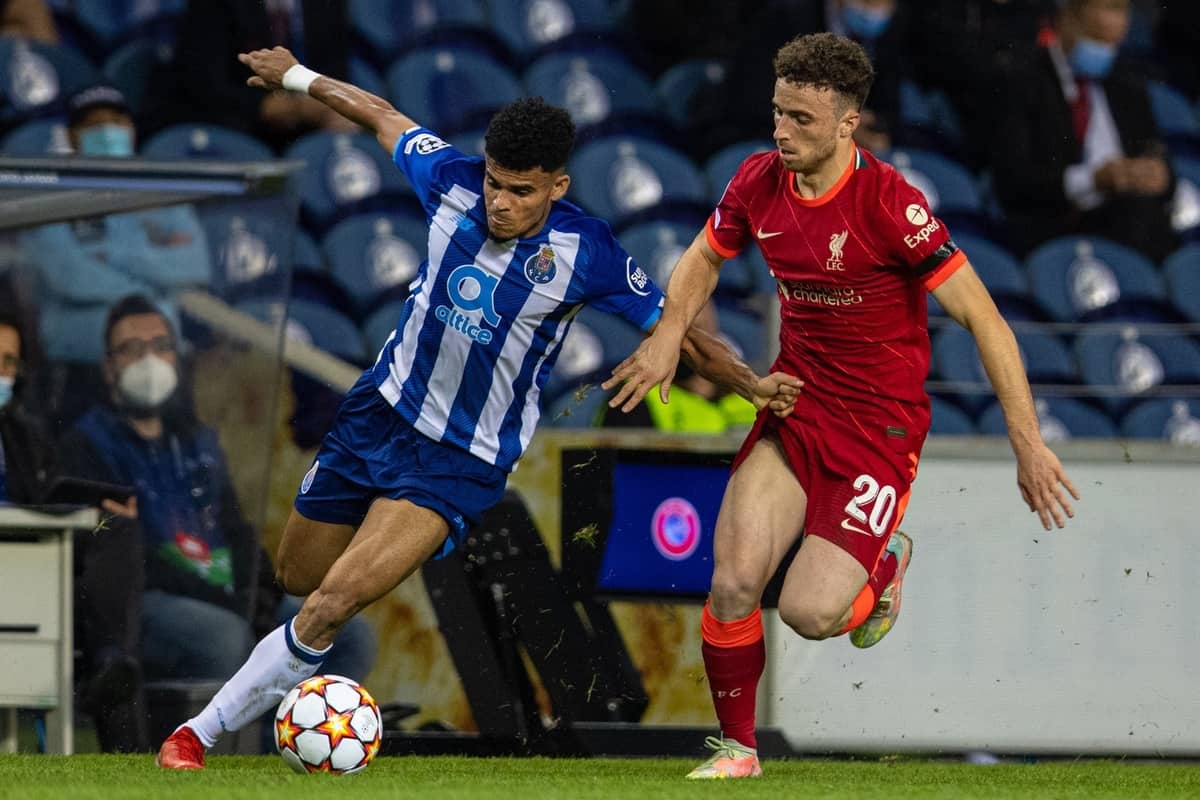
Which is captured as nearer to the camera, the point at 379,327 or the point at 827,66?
the point at 827,66

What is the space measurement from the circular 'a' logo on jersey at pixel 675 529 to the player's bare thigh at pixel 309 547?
1563mm

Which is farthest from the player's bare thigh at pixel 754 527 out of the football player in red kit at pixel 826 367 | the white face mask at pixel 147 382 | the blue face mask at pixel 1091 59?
the blue face mask at pixel 1091 59

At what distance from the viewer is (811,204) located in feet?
18.8

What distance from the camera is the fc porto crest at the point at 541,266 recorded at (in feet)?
19.3

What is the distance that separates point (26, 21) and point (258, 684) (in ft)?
19.8

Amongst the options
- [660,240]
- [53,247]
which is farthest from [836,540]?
[660,240]

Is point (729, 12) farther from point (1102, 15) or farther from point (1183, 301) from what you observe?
point (1183, 301)

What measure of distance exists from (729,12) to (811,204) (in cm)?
654

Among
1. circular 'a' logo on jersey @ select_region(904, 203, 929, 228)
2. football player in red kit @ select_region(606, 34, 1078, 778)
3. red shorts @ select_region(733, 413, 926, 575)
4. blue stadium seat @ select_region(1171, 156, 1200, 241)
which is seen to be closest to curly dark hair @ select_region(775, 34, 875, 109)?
football player in red kit @ select_region(606, 34, 1078, 778)

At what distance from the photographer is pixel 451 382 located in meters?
5.94

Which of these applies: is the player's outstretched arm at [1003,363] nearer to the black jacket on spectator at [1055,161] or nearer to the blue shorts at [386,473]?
the blue shorts at [386,473]

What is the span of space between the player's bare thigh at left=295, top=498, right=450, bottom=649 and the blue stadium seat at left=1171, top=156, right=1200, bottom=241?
7566mm

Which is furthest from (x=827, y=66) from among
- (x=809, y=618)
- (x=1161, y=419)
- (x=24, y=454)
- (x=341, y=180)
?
(x=341, y=180)

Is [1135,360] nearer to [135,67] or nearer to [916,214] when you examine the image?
[916,214]
